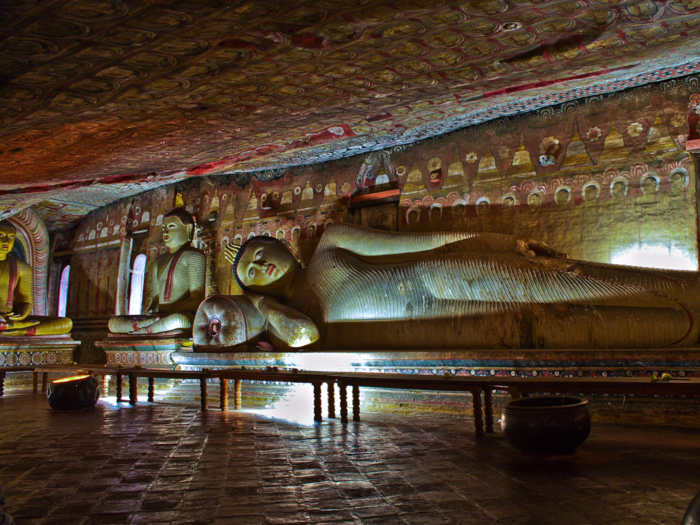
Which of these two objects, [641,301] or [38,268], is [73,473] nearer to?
[641,301]

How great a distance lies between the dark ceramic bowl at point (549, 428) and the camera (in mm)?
2594

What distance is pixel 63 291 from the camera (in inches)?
441

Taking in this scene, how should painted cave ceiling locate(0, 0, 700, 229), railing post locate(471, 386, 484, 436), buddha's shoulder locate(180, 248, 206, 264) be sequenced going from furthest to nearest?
buddha's shoulder locate(180, 248, 206, 264) < railing post locate(471, 386, 484, 436) < painted cave ceiling locate(0, 0, 700, 229)

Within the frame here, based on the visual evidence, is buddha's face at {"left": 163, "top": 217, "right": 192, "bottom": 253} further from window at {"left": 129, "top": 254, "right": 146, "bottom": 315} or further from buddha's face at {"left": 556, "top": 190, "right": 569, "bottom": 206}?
buddha's face at {"left": 556, "top": 190, "right": 569, "bottom": 206}

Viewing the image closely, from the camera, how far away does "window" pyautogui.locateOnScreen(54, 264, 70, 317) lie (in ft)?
36.5

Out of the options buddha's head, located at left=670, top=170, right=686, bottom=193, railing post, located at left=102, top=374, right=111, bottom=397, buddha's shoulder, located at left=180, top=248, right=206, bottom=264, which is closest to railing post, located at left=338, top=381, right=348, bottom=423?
buddha's head, located at left=670, top=170, right=686, bottom=193

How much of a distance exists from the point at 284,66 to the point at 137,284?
292 inches

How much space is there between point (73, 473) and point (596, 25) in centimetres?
394

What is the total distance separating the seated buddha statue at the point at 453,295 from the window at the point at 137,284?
14.1 ft

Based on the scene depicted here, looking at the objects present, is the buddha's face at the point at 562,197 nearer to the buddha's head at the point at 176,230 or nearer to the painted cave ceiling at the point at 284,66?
the painted cave ceiling at the point at 284,66

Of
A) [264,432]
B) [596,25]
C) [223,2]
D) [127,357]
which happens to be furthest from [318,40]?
[127,357]

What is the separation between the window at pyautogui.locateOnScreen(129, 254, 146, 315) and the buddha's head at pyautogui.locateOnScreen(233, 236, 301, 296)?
177 inches

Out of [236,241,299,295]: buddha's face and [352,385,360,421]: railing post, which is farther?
[236,241,299,295]: buddha's face

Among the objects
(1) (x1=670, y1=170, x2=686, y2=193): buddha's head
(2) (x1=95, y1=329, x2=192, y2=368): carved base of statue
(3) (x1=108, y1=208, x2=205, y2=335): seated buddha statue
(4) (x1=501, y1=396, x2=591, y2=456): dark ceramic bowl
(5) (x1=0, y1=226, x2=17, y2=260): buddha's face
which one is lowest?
(4) (x1=501, y1=396, x2=591, y2=456): dark ceramic bowl
